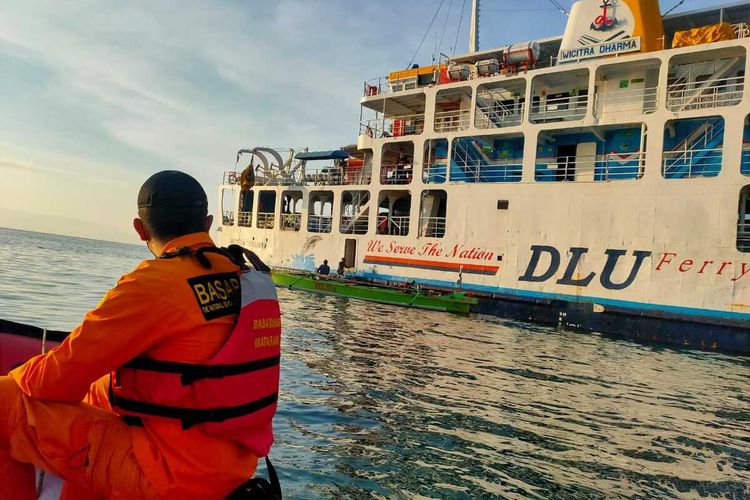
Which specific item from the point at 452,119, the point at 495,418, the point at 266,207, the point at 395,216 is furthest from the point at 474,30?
the point at 495,418

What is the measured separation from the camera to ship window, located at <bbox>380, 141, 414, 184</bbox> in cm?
1991

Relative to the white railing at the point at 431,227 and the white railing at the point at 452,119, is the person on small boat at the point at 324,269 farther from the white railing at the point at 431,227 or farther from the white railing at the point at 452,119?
the white railing at the point at 452,119

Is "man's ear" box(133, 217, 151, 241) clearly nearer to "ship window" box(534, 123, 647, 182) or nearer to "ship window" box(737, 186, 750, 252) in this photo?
"ship window" box(737, 186, 750, 252)

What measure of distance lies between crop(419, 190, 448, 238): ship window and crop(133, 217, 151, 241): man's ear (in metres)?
16.0

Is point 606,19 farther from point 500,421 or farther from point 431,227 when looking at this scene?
point 500,421

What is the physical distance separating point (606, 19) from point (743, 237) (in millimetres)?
7537

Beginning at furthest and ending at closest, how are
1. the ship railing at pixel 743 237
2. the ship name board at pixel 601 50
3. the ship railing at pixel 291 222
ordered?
the ship railing at pixel 291 222
the ship name board at pixel 601 50
the ship railing at pixel 743 237

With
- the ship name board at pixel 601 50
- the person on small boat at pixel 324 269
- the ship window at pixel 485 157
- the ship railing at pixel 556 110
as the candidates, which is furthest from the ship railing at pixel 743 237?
the person on small boat at pixel 324 269

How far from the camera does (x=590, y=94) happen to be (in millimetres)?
15617

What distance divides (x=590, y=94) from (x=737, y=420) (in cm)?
1161

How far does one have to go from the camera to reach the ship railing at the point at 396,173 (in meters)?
19.8

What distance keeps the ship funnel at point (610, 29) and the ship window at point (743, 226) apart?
5036mm

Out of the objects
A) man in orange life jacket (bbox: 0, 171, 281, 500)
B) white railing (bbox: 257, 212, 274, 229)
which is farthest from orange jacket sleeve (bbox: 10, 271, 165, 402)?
white railing (bbox: 257, 212, 274, 229)

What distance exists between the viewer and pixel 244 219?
2567cm
